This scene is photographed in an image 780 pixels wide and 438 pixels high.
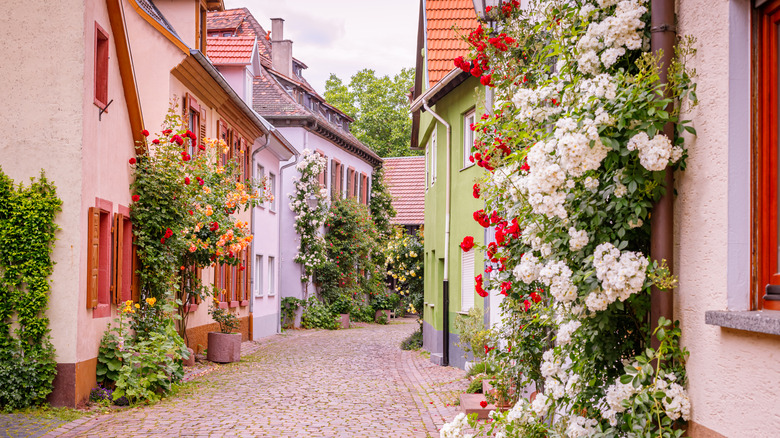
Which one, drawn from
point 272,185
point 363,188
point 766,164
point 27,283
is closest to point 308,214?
point 272,185

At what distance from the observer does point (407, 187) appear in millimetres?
44031

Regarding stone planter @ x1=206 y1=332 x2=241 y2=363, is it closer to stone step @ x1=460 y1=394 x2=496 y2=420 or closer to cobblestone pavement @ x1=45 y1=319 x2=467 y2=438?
cobblestone pavement @ x1=45 y1=319 x2=467 y2=438

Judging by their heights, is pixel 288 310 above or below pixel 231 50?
below

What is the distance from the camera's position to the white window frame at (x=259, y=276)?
25.1m

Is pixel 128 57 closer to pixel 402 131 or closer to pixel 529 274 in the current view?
pixel 529 274

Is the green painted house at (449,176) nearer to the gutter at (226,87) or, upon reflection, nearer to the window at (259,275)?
the gutter at (226,87)

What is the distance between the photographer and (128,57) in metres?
11.8

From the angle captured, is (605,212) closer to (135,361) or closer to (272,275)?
(135,361)

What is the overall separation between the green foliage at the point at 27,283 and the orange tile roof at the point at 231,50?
12.8 m

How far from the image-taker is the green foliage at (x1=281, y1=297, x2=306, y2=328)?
2922cm

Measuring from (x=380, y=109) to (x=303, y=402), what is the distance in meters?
42.7

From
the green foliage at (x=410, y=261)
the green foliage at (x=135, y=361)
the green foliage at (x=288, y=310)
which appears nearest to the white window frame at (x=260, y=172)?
the green foliage at (x=288, y=310)

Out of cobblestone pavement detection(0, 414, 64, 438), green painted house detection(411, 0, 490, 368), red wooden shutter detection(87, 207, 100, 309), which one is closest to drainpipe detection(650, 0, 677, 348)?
cobblestone pavement detection(0, 414, 64, 438)

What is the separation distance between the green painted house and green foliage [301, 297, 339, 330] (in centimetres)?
945
